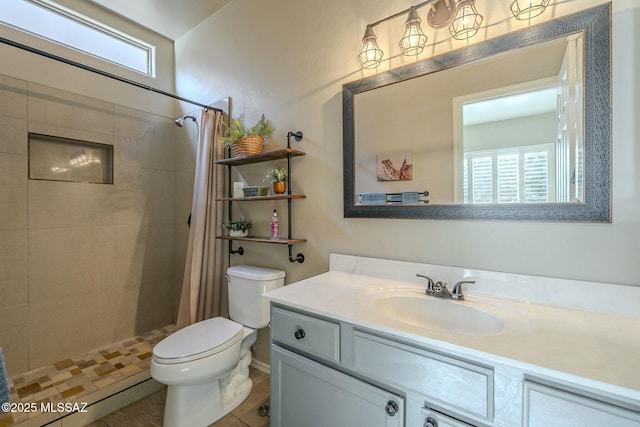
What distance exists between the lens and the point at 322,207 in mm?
1700

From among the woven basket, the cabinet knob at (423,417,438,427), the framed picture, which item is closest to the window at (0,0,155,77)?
the woven basket

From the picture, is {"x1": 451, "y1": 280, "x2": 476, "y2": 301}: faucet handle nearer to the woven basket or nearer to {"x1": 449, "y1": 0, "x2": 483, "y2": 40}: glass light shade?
{"x1": 449, "y1": 0, "x2": 483, "y2": 40}: glass light shade

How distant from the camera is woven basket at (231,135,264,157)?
6.06ft

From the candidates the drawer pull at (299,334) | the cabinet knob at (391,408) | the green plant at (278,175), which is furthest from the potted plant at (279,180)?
the cabinet knob at (391,408)

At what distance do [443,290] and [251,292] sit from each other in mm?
1164

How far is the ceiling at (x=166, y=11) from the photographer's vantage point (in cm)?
219

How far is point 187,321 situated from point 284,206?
3.94 feet

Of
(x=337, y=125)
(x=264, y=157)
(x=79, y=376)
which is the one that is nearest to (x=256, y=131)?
(x=264, y=157)

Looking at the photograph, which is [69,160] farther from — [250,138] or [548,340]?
[548,340]

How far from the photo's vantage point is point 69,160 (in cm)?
213

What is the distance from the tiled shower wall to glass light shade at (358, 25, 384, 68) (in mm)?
1899

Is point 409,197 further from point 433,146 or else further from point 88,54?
point 88,54

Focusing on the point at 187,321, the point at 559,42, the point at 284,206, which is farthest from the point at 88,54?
the point at 559,42

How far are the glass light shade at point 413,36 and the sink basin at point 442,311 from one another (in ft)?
3.71
